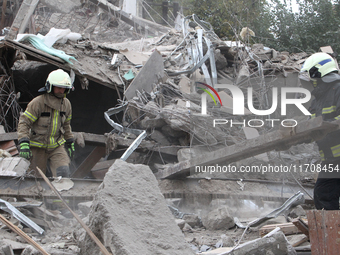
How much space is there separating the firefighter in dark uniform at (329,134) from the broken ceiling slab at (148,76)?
3.67 m

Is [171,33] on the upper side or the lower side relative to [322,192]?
upper

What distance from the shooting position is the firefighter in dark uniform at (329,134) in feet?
11.7

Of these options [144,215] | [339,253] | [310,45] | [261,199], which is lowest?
[261,199]

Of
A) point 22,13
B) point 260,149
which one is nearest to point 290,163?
point 260,149

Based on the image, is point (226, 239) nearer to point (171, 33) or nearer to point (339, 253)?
point (339, 253)

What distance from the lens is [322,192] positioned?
3607 millimetres

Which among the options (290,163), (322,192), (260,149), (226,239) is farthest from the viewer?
(290,163)

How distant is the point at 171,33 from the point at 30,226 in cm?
718

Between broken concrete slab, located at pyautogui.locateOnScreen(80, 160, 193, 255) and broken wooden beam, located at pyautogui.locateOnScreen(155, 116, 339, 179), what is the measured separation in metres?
1.51

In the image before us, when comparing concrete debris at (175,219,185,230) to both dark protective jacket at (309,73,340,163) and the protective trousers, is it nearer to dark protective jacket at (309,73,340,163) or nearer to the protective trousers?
dark protective jacket at (309,73,340,163)

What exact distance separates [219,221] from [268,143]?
0.99m

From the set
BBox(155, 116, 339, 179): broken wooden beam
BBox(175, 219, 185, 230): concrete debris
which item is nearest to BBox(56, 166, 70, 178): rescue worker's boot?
BBox(155, 116, 339, 179): broken wooden beam

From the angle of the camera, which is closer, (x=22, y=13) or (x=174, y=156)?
(x=174, y=156)

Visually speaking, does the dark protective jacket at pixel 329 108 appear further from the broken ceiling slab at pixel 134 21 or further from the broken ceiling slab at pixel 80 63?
the broken ceiling slab at pixel 134 21
